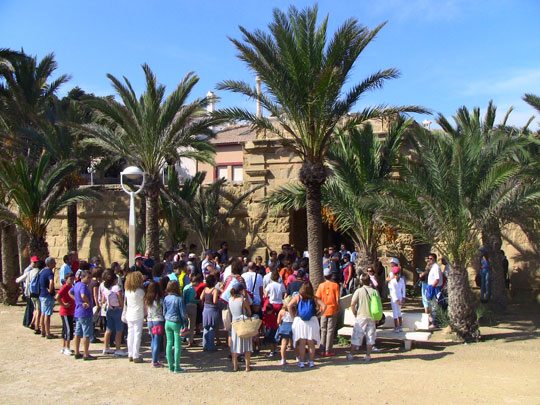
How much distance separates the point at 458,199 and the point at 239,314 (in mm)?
5233

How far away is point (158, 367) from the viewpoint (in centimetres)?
916

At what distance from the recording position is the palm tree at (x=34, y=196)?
14695 mm

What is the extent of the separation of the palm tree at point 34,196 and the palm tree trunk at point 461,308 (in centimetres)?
1033

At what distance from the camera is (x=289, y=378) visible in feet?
28.2

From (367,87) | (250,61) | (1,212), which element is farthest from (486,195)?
(1,212)

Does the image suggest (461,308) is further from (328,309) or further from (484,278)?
(484,278)

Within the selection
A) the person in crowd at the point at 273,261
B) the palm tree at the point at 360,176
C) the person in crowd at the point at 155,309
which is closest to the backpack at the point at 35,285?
the person in crowd at the point at 155,309

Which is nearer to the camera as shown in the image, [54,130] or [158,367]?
[158,367]

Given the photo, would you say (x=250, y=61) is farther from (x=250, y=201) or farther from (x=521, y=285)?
(x=521, y=285)

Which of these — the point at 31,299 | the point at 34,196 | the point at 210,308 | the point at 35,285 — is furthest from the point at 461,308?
the point at 34,196

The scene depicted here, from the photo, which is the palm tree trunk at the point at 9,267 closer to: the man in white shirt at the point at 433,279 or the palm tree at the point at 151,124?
the palm tree at the point at 151,124

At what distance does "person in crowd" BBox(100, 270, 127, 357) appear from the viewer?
9625 millimetres

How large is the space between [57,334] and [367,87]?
335 inches

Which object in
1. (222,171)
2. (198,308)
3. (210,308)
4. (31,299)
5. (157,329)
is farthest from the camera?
(222,171)
